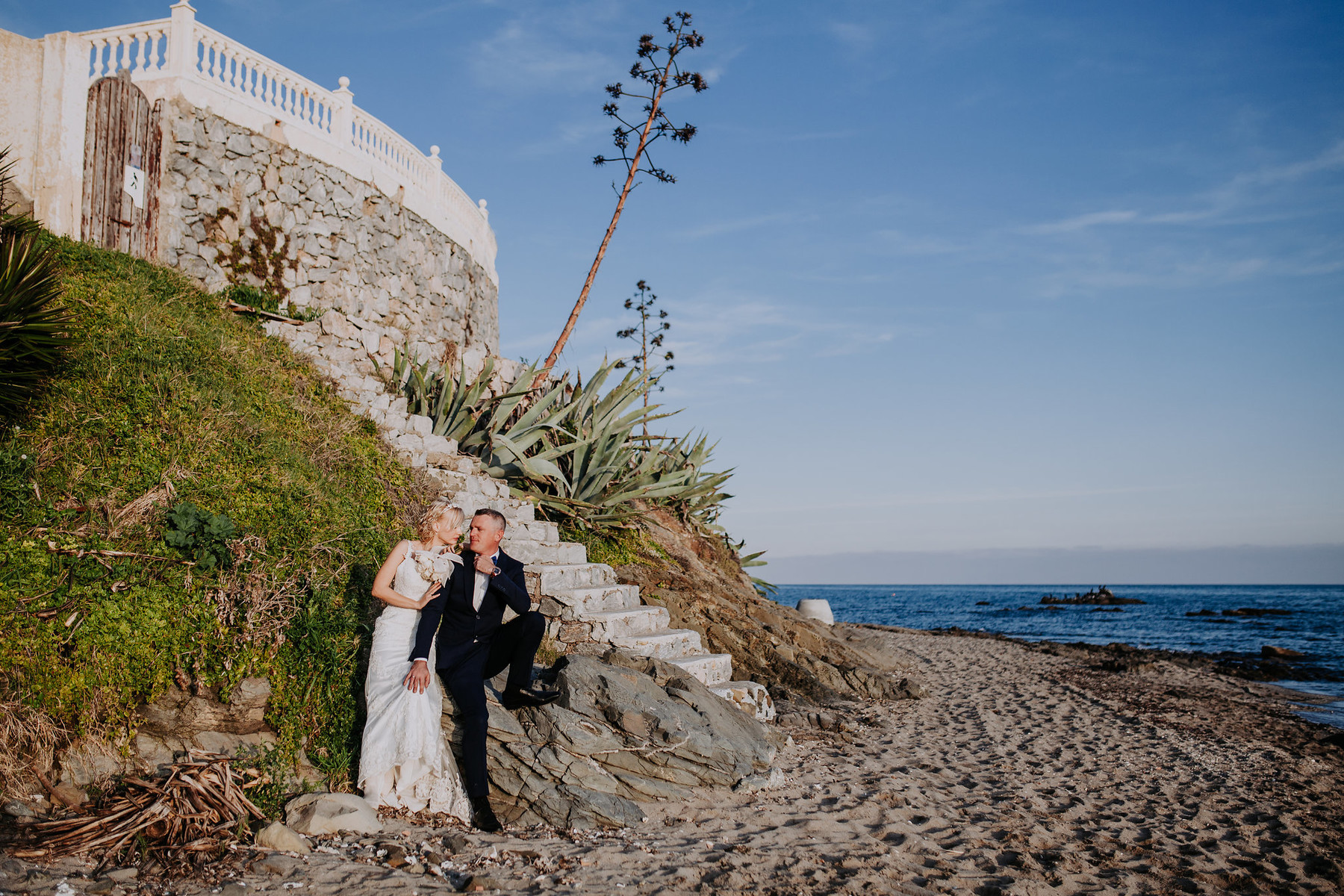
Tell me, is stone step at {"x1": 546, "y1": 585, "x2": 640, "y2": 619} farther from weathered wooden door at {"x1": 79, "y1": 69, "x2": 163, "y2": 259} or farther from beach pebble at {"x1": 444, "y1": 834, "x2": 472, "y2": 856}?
weathered wooden door at {"x1": 79, "y1": 69, "x2": 163, "y2": 259}

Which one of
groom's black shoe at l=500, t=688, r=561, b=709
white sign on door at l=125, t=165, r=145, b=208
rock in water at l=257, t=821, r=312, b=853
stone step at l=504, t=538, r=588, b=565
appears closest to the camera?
rock in water at l=257, t=821, r=312, b=853

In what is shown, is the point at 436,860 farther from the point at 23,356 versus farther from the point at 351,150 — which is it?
the point at 351,150

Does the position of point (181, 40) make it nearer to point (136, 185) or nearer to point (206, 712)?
point (136, 185)

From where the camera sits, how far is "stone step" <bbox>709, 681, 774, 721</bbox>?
655cm

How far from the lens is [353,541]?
5301 millimetres

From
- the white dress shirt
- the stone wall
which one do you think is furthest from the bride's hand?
the stone wall

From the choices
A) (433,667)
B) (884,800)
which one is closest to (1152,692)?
(884,800)

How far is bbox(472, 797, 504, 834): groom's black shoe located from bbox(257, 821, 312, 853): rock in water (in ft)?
2.80

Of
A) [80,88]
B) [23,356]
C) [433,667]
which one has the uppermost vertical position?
[80,88]

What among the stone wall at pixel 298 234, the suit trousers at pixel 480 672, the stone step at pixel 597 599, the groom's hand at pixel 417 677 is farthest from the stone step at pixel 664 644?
the stone wall at pixel 298 234

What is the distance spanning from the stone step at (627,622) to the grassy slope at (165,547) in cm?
176

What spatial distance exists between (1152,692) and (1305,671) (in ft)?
23.0

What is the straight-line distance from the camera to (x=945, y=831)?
472 cm

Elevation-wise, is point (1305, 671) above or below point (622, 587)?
below
